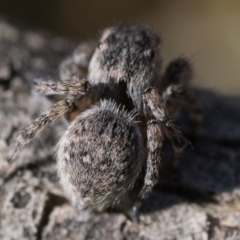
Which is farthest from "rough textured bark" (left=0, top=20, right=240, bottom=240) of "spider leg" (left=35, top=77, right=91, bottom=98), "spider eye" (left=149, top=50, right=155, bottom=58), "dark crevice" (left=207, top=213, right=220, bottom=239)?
"spider eye" (left=149, top=50, right=155, bottom=58)

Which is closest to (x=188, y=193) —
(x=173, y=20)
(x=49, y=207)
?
(x=49, y=207)

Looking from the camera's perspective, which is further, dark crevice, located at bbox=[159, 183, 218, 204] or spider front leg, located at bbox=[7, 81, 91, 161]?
dark crevice, located at bbox=[159, 183, 218, 204]

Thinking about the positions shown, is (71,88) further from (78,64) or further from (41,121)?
(78,64)

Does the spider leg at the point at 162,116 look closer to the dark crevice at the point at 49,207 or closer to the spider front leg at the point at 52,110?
the spider front leg at the point at 52,110

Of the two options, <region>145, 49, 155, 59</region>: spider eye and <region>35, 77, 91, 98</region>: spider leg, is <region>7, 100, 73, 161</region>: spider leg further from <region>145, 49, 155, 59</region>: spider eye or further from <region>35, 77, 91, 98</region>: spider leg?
Answer: <region>145, 49, 155, 59</region>: spider eye

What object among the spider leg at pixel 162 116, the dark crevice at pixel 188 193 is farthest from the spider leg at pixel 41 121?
the dark crevice at pixel 188 193
